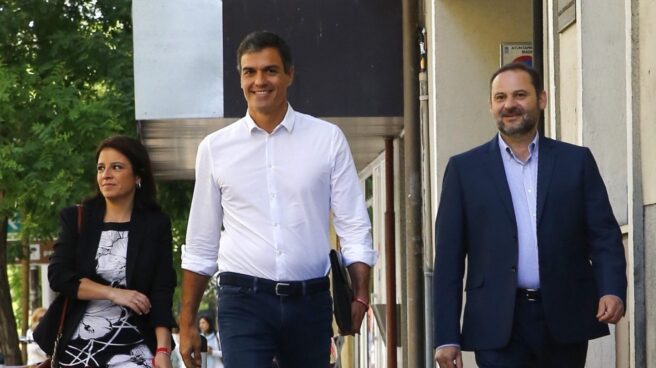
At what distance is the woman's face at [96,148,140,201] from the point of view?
7.13 metres

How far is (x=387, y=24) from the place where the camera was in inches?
556

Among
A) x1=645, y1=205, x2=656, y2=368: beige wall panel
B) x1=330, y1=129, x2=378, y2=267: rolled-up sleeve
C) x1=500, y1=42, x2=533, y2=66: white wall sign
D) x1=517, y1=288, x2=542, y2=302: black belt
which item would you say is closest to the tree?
x1=500, y1=42, x2=533, y2=66: white wall sign

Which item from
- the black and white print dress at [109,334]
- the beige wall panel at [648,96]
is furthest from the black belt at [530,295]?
the black and white print dress at [109,334]

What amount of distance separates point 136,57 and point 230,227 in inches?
301

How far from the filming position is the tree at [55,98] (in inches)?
822

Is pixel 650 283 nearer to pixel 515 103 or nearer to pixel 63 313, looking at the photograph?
pixel 515 103

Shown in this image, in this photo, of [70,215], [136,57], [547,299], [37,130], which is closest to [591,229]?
[547,299]

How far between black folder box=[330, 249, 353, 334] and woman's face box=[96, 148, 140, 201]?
4.18ft

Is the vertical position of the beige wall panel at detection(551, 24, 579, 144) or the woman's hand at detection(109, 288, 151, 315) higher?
the beige wall panel at detection(551, 24, 579, 144)

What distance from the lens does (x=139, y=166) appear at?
23.7 feet

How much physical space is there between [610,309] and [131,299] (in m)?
2.09

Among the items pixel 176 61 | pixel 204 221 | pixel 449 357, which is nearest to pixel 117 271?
pixel 204 221

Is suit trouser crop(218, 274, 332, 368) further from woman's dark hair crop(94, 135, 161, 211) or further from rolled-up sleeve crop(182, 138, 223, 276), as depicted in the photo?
woman's dark hair crop(94, 135, 161, 211)

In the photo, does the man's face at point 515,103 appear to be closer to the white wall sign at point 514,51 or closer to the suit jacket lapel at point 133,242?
the suit jacket lapel at point 133,242
